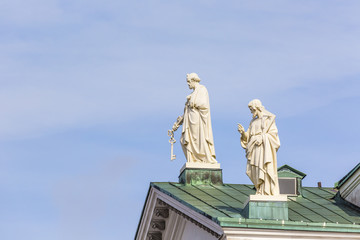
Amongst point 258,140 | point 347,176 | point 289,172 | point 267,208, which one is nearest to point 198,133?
point 289,172

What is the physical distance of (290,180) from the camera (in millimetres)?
53719

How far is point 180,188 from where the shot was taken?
172 ft

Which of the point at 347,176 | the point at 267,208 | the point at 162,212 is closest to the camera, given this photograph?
the point at 267,208

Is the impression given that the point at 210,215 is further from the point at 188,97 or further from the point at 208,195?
the point at 188,97

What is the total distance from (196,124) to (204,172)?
83.0 inches

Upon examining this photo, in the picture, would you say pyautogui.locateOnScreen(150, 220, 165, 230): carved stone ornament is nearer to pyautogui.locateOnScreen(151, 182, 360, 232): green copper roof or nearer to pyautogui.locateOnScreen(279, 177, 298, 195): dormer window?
pyautogui.locateOnScreen(151, 182, 360, 232): green copper roof

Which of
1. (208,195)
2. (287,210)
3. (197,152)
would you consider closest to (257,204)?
(287,210)

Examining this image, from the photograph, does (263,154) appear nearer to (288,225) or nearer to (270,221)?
(270,221)

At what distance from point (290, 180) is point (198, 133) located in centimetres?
431

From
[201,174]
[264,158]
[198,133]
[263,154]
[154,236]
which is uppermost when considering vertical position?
[198,133]

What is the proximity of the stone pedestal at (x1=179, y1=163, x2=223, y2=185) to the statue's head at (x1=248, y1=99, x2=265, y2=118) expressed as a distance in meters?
6.75

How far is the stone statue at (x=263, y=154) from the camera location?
1790 inches

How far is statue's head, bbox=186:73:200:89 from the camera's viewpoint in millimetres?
54969

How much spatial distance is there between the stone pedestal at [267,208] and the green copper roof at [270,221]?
415 millimetres
